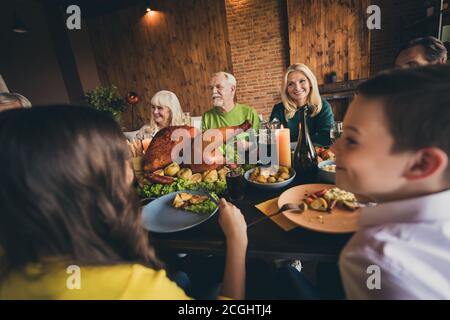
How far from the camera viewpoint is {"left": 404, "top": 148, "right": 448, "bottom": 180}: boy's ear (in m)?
0.55

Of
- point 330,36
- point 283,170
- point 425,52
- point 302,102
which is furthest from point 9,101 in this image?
point 330,36

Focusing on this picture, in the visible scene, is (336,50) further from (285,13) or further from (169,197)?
(169,197)

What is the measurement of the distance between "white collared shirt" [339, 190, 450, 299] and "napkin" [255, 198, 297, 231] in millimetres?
273

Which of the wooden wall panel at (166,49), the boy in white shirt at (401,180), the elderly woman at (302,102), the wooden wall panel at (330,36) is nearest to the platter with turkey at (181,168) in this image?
the boy in white shirt at (401,180)

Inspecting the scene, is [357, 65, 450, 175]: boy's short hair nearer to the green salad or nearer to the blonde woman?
the green salad

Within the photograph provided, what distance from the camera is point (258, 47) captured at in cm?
516

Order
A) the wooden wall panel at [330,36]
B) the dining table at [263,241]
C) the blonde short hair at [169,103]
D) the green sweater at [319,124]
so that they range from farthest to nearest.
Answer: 1. the wooden wall panel at [330,36]
2. the blonde short hair at [169,103]
3. the green sweater at [319,124]
4. the dining table at [263,241]

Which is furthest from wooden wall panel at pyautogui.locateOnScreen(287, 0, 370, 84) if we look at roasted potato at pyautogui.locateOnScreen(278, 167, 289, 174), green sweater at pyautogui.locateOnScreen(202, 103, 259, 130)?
roasted potato at pyautogui.locateOnScreen(278, 167, 289, 174)

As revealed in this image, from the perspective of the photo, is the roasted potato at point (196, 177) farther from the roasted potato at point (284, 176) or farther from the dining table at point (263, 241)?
the roasted potato at point (284, 176)

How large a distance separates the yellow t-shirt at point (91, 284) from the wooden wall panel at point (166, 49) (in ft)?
18.3

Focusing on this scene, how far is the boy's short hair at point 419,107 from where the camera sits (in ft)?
1.83

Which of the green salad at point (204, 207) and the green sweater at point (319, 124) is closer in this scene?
the green salad at point (204, 207)

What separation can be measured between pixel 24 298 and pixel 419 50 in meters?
2.95
